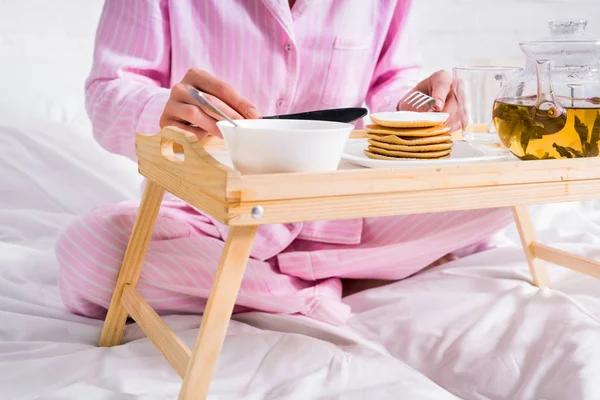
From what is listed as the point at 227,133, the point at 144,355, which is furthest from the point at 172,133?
the point at 144,355

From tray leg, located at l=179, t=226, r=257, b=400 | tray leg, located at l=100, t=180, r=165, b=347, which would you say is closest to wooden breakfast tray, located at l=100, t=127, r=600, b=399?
tray leg, located at l=179, t=226, r=257, b=400

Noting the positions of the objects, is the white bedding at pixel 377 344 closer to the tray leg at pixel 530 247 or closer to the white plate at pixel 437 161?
the tray leg at pixel 530 247

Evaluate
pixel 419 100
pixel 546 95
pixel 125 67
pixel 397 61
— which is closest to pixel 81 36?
pixel 125 67

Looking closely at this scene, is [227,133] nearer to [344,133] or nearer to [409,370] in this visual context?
[344,133]

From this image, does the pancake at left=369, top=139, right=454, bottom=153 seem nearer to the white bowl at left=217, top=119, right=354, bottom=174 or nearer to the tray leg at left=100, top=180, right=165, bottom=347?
the white bowl at left=217, top=119, right=354, bottom=174

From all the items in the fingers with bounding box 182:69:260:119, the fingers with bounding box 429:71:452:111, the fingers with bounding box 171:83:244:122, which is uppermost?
the fingers with bounding box 429:71:452:111

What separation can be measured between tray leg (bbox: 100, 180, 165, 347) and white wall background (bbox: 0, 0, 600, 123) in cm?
83

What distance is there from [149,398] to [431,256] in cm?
56

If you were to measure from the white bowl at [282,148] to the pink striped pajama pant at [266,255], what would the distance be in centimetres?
41

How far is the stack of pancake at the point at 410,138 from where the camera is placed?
71cm

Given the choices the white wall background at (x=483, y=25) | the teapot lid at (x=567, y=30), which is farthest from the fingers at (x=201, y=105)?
the white wall background at (x=483, y=25)

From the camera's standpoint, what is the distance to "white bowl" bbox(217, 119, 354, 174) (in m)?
0.61

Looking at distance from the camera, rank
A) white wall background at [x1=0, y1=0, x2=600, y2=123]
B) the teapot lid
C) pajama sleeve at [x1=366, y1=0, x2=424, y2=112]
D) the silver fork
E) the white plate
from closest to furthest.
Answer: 1. the white plate
2. the teapot lid
3. the silver fork
4. pajama sleeve at [x1=366, y1=0, x2=424, y2=112]
5. white wall background at [x1=0, y1=0, x2=600, y2=123]

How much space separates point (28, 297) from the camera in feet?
3.60
